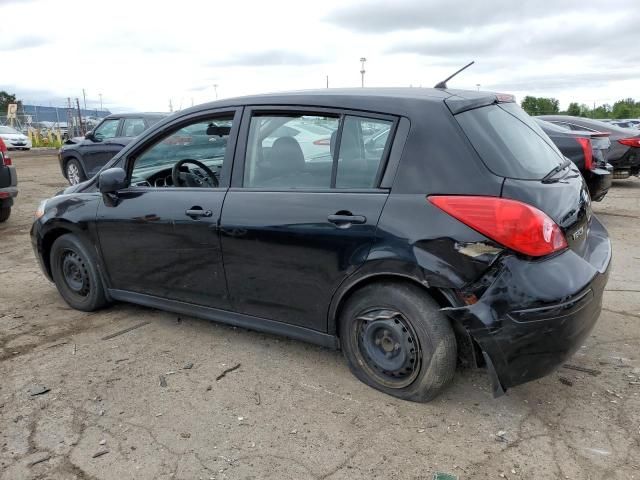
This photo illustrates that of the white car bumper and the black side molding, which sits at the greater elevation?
the white car bumper

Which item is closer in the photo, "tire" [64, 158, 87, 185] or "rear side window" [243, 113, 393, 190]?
"rear side window" [243, 113, 393, 190]

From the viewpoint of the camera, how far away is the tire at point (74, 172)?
12.0 m

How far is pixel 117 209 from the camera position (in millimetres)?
3963

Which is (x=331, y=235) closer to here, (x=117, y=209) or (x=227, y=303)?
(x=227, y=303)

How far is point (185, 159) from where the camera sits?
4.13 m

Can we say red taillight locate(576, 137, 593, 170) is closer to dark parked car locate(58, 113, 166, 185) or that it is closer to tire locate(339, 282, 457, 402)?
tire locate(339, 282, 457, 402)

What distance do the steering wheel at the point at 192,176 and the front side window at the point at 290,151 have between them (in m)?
0.60

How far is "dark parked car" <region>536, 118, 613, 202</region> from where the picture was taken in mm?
6465

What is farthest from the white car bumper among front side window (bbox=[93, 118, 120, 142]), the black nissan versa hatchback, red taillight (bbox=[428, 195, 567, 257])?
red taillight (bbox=[428, 195, 567, 257])

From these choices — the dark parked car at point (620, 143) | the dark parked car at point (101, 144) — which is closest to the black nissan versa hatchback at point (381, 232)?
the dark parked car at point (101, 144)

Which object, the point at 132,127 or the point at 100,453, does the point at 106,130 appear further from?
the point at 100,453

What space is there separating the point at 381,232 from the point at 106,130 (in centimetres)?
1007

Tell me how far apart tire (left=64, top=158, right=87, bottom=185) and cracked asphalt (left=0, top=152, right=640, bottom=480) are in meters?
8.67

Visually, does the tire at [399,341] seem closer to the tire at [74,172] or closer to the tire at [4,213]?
the tire at [4,213]
